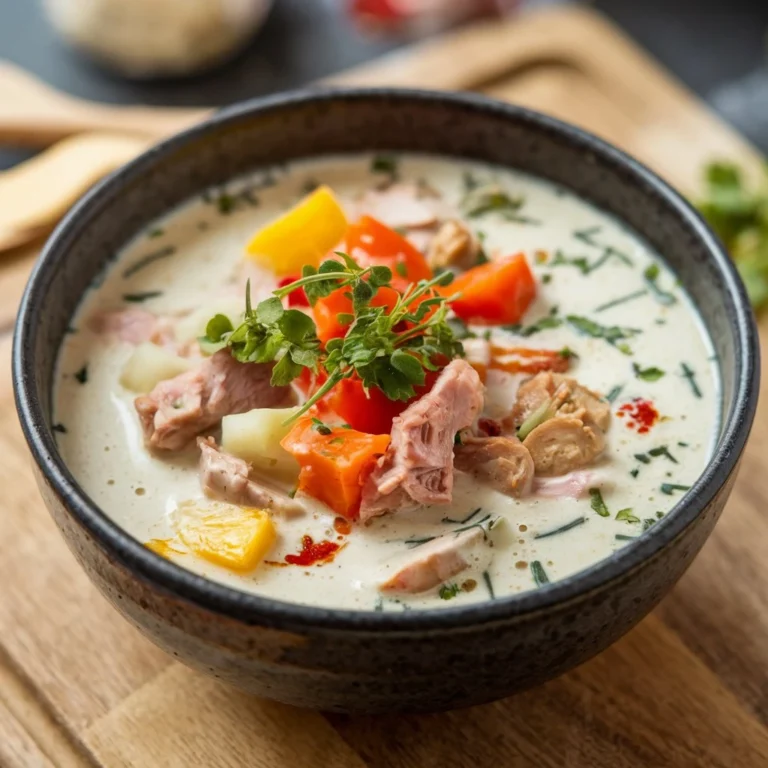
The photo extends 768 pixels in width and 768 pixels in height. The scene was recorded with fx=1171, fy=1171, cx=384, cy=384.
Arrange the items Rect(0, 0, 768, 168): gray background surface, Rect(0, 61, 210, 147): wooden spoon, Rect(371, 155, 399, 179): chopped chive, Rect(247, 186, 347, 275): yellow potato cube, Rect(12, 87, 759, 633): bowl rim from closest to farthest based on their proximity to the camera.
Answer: Rect(12, 87, 759, 633): bowl rim, Rect(247, 186, 347, 275): yellow potato cube, Rect(371, 155, 399, 179): chopped chive, Rect(0, 61, 210, 147): wooden spoon, Rect(0, 0, 768, 168): gray background surface

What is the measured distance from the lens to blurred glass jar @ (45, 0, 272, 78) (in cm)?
→ 429

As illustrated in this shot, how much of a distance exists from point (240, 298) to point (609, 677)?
1.15 metres

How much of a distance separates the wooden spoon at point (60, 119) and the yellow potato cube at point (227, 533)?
5.72 feet

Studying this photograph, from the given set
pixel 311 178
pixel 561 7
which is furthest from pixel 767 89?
pixel 311 178

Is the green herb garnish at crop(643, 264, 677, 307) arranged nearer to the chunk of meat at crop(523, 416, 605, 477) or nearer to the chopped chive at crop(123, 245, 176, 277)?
the chunk of meat at crop(523, 416, 605, 477)

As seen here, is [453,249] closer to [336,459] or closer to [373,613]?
[336,459]

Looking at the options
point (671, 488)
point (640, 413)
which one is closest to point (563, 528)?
point (671, 488)

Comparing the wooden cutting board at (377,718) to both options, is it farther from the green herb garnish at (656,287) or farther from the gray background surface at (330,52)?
the gray background surface at (330,52)

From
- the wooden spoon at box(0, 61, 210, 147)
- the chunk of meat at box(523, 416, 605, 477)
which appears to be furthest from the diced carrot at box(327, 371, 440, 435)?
the wooden spoon at box(0, 61, 210, 147)

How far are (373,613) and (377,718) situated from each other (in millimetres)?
569

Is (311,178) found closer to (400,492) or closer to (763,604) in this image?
(400,492)

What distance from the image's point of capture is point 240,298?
2664 mm

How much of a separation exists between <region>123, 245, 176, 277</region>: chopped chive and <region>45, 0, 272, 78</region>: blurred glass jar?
5.77 feet

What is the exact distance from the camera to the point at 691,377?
2.57m
